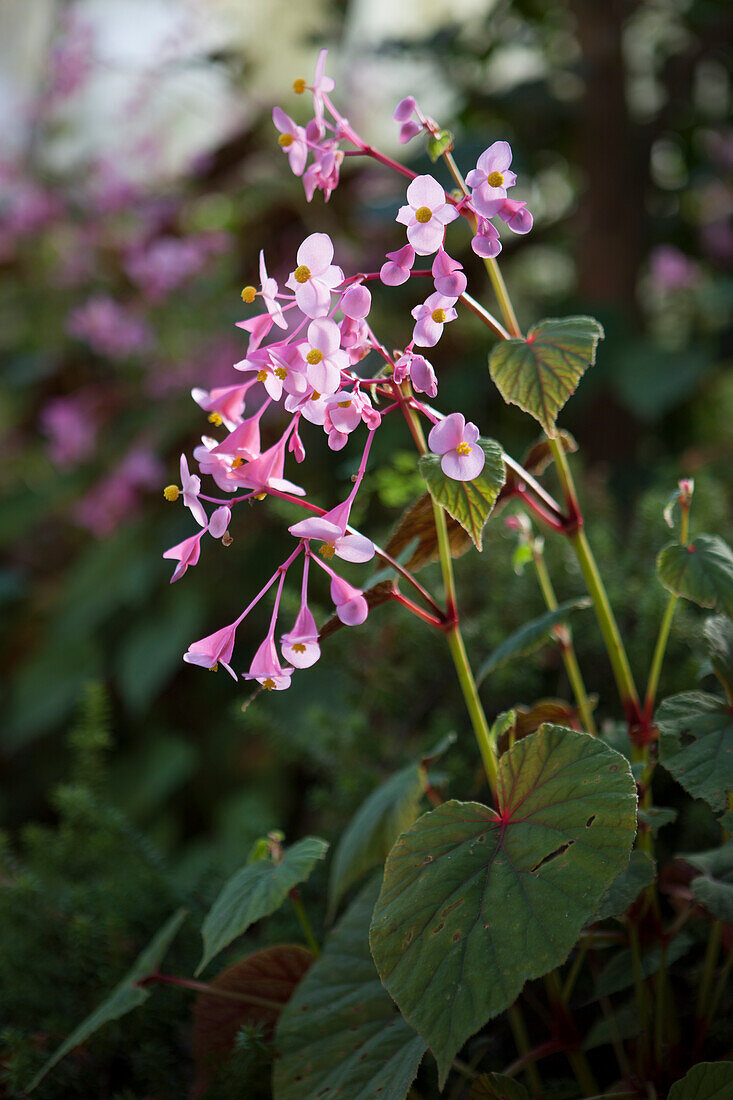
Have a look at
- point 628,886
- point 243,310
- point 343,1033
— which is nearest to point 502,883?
point 628,886

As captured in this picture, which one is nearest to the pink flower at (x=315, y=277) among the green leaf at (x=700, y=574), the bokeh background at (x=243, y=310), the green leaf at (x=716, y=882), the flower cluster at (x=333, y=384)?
the flower cluster at (x=333, y=384)

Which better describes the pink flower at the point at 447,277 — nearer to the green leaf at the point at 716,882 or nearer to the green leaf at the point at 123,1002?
the green leaf at the point at 716,882

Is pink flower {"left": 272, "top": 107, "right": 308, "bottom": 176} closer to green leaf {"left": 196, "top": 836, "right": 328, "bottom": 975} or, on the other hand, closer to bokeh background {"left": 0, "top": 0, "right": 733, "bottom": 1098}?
green leaf {"left": 196, "top": 836, "right": 328, "bottom": 975}

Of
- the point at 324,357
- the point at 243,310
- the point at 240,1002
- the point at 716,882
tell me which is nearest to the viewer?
the point at 324,357

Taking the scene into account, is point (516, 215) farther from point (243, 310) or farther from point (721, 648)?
point (243, 310)

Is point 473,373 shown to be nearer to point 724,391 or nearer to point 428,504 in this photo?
point 724,391

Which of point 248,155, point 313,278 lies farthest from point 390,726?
point 248,155
